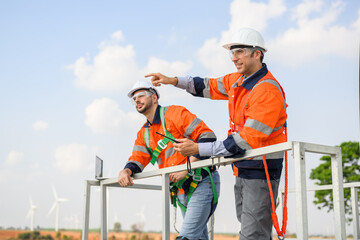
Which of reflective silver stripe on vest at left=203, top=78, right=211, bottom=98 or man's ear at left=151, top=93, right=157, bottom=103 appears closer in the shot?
reflective silver stripe on vest at left=203, top=78, right=211, bottom=98

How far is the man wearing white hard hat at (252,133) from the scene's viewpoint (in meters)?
3.76

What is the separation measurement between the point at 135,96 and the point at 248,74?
5.43ft

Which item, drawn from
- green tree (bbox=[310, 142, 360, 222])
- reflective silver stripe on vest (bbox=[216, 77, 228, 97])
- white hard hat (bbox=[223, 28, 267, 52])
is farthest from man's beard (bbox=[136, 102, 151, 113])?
green tree (bbox=[310, 142, 360, 222])

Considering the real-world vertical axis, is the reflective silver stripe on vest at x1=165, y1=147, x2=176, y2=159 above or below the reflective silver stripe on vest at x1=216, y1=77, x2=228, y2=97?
below

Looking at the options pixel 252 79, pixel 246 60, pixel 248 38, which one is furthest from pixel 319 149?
pixel 248 38

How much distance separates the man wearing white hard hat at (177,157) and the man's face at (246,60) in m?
0.98

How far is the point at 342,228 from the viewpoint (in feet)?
11.4

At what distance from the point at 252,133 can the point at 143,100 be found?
1921 mm

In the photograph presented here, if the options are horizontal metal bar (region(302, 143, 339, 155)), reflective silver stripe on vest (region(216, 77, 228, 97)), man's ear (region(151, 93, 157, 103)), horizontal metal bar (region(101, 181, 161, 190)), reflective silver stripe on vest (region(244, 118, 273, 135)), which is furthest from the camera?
man's ear (region(151, 93, 157, 103))

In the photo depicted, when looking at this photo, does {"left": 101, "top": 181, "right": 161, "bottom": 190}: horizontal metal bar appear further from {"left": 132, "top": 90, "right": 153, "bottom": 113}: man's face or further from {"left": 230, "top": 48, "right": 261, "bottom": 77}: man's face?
{"left": 230, "top": 48, "right": 261, "bottom": 77}: man's face

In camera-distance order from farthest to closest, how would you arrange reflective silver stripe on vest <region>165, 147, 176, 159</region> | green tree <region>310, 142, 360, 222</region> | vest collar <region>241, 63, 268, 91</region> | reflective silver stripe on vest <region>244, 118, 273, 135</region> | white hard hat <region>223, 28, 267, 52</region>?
green tree <region>310, 142, 360, 222</region>
reflective silver stripe on vest <region>165, 147, 176, 159</region>
white hard hat <region>223, 28, 267, 52</region>
vest collar <region>241, 63, 268, 91</region>
reflective silver stripe on vest <region>244, 118, 273, 135</region>

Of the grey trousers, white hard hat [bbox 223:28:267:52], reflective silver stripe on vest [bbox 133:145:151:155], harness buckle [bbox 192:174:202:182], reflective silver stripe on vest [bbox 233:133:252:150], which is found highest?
white hard hat [bbox 223:28:267:52]

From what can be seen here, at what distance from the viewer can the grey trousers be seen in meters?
3.80

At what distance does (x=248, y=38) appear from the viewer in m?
4.11
